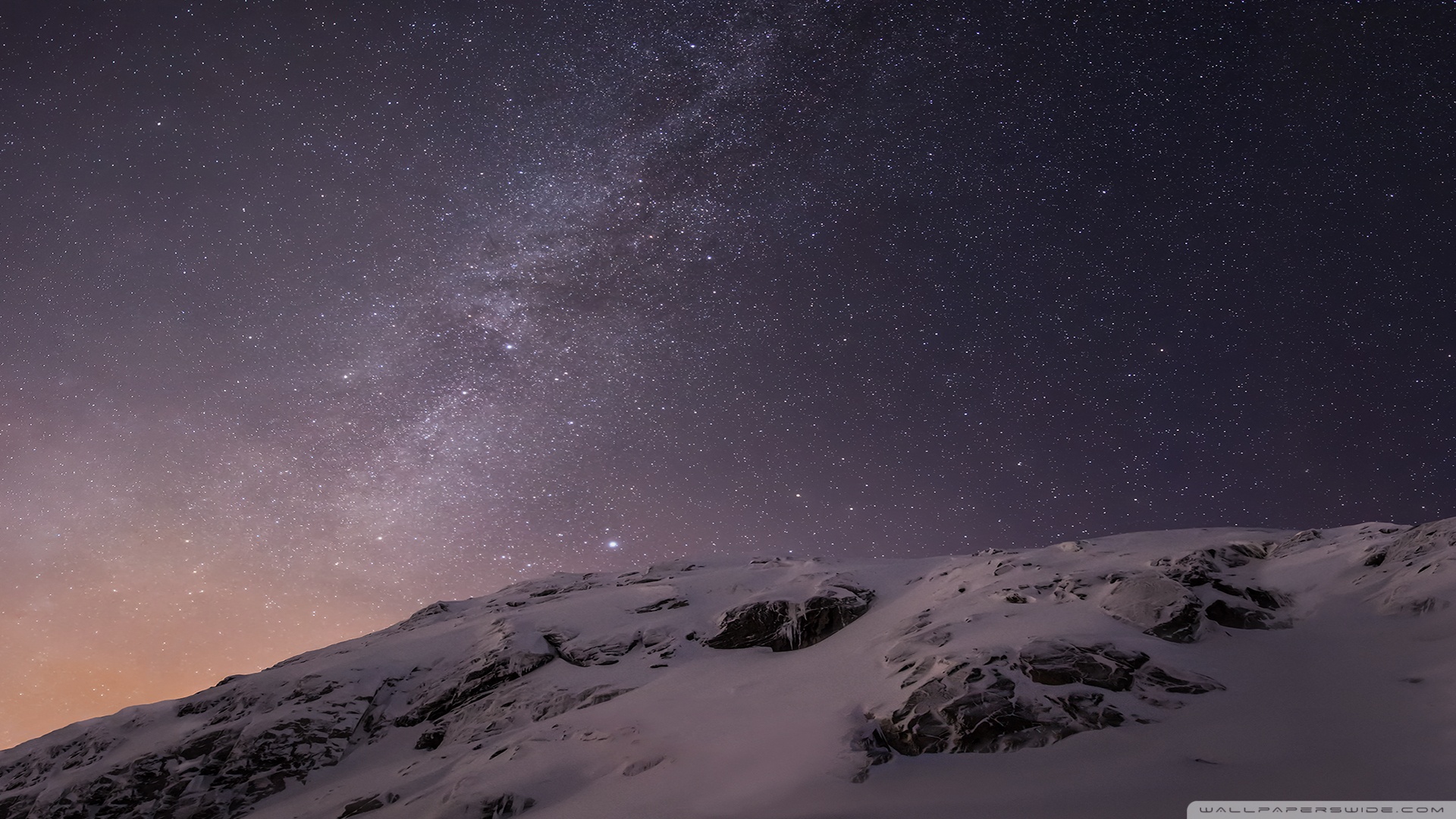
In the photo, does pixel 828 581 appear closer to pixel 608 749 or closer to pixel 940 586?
pixel 940 586

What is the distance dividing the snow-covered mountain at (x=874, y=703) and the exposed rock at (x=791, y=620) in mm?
114

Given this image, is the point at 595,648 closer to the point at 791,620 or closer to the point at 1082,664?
the point at 791,620

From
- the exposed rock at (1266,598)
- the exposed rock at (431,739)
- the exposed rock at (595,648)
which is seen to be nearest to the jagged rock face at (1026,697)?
the exposed rock at (1266,598)

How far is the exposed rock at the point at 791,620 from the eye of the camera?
2688 cm

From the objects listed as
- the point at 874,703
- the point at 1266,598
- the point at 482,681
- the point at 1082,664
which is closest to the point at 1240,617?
the point at 1266,598

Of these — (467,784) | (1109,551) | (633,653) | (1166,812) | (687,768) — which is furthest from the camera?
(633,653)

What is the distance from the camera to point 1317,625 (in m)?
18.3

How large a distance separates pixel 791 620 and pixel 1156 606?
12817mm

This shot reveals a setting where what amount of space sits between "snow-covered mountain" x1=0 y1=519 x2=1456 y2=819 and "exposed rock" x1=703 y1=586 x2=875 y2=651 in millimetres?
114

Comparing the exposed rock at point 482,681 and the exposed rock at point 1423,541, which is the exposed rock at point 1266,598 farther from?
the exposed rock at point 482,681

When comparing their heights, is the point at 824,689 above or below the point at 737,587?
below

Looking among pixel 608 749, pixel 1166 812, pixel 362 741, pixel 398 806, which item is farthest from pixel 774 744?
pixel 362 741

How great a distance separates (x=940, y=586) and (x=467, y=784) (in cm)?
1808

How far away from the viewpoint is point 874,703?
723 inches
